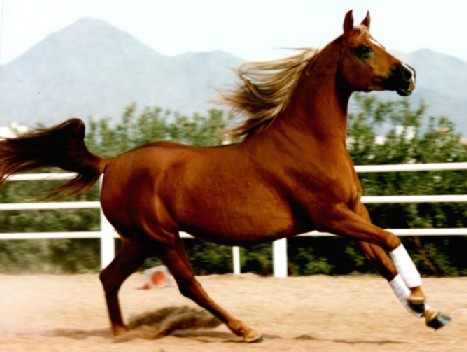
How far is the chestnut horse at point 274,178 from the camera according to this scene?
5.59 meters

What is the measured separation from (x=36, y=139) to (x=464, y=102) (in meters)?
65.5

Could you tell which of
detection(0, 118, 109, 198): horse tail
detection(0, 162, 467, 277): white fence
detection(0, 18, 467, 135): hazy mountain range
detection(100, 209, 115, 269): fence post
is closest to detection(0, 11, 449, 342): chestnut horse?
detection(0, 118, 109, 198): horse tail

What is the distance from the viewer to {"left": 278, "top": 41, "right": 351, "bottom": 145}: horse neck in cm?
576

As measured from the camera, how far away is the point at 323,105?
19.1 feet

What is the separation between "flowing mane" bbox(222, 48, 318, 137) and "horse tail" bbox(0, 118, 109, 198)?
1053 mm

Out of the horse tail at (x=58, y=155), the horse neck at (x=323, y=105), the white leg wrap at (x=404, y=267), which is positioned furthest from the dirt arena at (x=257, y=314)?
the horse neck at (x=323, y=105)

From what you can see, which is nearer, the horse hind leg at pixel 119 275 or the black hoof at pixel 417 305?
the black hoof at pixel 417 305

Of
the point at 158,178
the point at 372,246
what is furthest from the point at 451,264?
the point at 158,178

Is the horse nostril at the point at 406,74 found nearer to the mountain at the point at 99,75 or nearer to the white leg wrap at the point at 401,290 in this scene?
the white leg wrap at the point at 401,290

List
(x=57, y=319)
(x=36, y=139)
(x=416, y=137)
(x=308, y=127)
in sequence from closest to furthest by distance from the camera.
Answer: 1. (x=308, y=127)
2. (x=36, y=139)
3. (x=57, y=319)
4. (x=416, y=137)

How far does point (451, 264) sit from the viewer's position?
974cm

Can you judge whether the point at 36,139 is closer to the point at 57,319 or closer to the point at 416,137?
the point at 57,319

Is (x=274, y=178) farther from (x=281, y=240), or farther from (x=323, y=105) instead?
(x=281, y=240)

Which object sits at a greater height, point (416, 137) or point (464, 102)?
point (416, 137)
